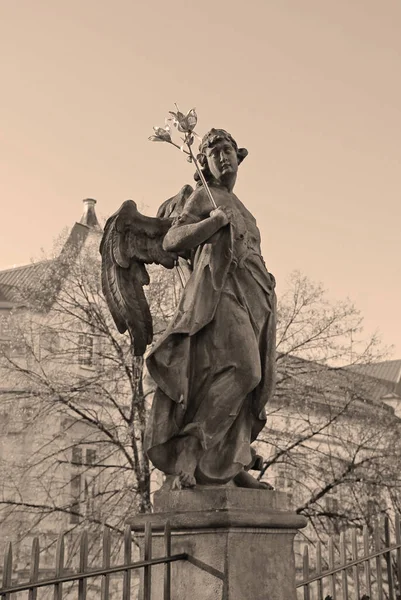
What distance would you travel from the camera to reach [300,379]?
16953mm

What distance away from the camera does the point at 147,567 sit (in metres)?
3.71

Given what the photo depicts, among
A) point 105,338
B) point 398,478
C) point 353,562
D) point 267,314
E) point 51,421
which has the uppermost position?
point 105,338

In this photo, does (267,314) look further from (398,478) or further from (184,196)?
(398,478)

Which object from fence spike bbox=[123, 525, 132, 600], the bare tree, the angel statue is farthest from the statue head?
the bare tree

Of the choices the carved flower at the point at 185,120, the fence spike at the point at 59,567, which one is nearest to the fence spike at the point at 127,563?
the fence spike at the point at 59,567

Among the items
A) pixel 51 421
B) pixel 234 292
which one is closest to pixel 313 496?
pixel 51 421

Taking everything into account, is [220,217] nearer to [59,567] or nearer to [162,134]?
[162,134]

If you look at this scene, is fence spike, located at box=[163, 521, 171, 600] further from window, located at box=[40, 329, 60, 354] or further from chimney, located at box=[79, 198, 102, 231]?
chimney, located at box=[79, 198, 102, 231]

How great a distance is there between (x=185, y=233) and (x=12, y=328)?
1325 cm

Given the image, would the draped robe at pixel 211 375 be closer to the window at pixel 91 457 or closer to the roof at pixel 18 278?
the window at pixel 91 457

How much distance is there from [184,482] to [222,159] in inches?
Result: 77.3

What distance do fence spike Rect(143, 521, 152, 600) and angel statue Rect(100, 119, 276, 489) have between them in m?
0.51

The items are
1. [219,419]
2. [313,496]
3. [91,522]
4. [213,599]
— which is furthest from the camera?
[313,496]

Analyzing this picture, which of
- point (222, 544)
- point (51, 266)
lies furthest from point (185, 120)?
point (51, 266)
